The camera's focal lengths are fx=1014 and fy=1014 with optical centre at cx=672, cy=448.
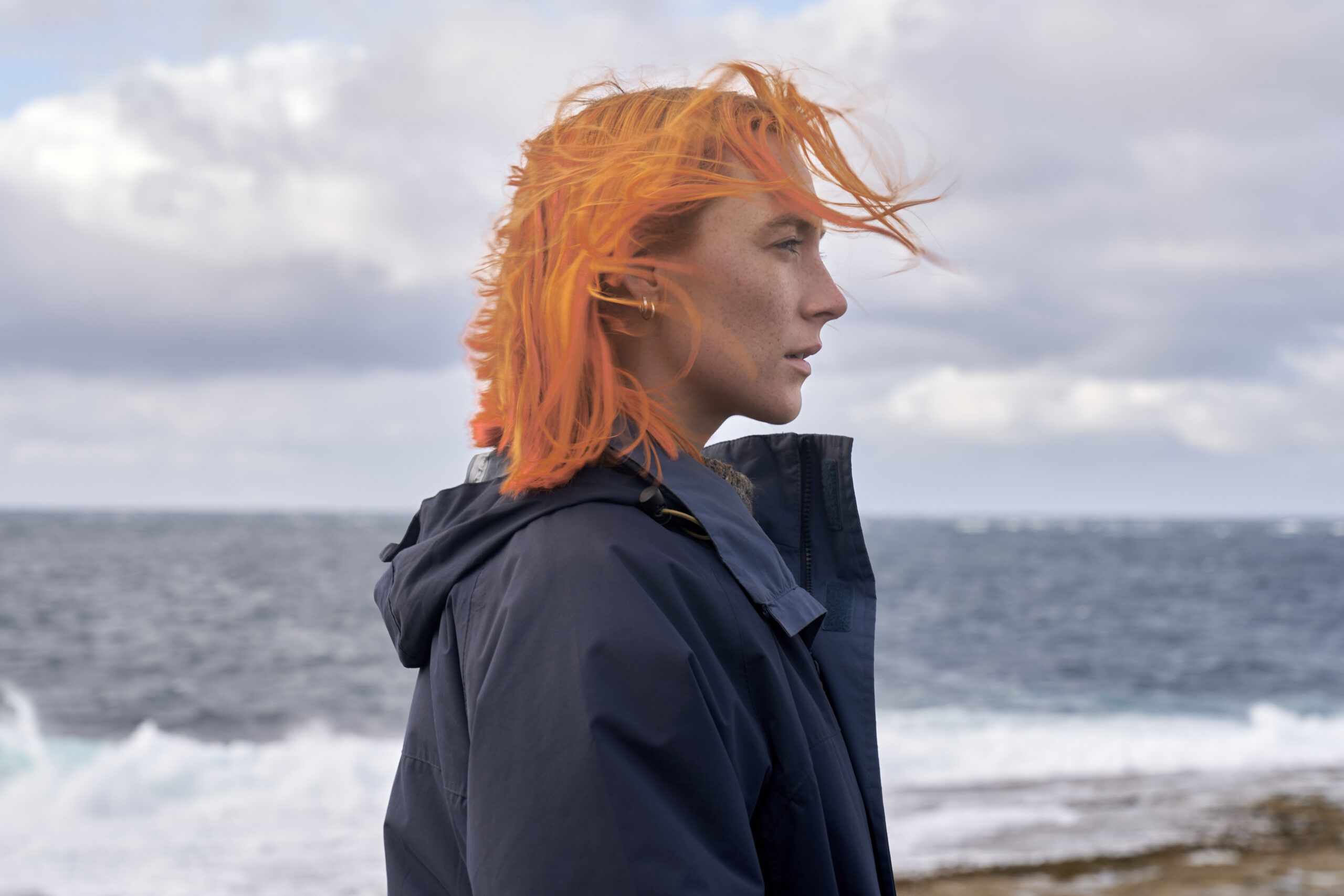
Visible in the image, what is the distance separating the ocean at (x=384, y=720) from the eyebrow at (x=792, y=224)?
686cm

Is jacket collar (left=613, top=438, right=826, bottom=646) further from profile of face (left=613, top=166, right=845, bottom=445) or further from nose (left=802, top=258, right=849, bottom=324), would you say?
nose (left=802, top=258, right=849, bottom=324)

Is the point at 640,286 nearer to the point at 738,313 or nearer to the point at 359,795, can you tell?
the point at 738,313

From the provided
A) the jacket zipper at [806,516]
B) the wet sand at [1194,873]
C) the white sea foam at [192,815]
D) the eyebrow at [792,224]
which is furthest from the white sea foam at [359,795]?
the eyebrow at [792,224]

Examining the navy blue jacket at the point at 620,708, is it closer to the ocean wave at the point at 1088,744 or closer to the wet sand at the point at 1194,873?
the wet sand at the point at 1194,873

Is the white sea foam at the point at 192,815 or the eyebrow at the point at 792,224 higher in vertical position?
the eyebrow at the point at 792,224

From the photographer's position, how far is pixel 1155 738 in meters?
13.5

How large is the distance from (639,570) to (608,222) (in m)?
0.46

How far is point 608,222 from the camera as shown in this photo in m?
1.28

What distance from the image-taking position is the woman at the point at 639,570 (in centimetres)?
101

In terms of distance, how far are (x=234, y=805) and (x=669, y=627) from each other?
10.6 metres

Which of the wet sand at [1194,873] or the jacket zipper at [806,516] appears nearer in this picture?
the jacket zipper at [806,516]

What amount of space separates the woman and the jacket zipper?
0.08m

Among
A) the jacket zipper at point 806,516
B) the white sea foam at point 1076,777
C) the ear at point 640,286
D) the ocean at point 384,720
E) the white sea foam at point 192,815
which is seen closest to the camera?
the ear at point 640,286

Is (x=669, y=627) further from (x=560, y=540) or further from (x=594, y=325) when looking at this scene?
(x=594, y=325)
